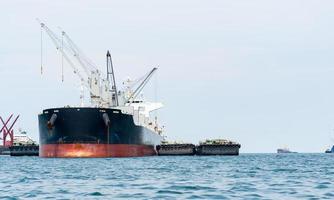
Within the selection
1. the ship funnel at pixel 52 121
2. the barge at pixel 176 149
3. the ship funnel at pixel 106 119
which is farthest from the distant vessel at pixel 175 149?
the ship funnel at pixel 52 121

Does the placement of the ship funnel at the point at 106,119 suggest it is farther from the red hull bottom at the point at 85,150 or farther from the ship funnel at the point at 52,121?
the ship funnel at the point at 52,121

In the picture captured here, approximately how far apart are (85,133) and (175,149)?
57.5 m

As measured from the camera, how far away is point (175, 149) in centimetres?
16662

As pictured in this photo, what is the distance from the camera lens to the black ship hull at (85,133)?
111000 mm

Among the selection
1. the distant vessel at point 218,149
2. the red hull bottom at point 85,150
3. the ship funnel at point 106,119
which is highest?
the ship funnel at point 106,119

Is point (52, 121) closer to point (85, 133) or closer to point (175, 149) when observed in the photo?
point (85, 133)

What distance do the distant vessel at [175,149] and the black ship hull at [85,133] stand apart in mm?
42442

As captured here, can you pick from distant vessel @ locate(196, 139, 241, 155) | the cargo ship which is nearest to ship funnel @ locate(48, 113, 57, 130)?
the cargo ship

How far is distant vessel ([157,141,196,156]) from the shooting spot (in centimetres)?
16338

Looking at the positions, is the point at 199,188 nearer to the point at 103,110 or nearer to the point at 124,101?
the point at 103,110

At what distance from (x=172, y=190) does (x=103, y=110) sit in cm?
7447

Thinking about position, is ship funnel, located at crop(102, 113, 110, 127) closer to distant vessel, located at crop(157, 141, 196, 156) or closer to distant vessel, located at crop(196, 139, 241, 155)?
distant vessel, located at crop(157, 141, 196, 156)

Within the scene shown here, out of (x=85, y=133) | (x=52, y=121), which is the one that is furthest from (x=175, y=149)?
(x=85, y=133)

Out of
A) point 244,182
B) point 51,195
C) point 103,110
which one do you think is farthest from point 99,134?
point 51,195
